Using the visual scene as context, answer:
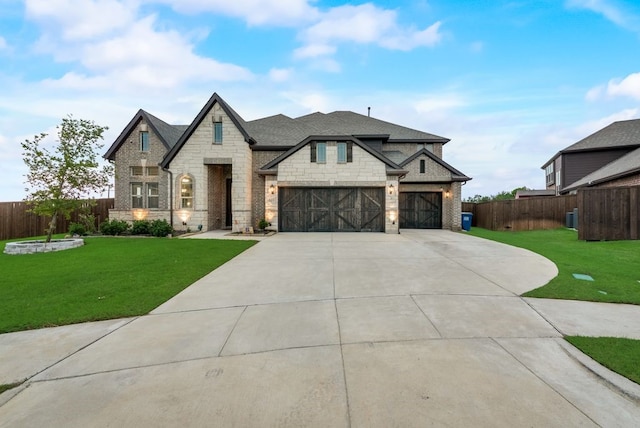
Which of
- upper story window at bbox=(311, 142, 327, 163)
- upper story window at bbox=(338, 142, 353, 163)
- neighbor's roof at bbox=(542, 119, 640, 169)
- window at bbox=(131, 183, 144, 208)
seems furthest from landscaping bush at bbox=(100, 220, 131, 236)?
neighbor's roof at bbox=(542, 119, 640, 169)

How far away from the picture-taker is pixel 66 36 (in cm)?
1232

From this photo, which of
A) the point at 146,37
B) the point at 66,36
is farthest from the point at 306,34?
the point at 66,36

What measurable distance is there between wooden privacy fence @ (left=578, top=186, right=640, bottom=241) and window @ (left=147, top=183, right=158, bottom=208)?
22.1m

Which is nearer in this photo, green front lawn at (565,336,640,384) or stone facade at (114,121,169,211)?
green front lawn at (565,336,640,384)

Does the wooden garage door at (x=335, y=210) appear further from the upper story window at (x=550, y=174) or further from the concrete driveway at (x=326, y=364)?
the upper story window at (x=550, y=174)

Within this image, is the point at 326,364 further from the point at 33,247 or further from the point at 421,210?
the point at 421,210

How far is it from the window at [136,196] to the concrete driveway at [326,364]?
15289mm

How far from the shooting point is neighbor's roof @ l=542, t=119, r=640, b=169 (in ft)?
81.0

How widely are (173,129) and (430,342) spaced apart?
22458mm

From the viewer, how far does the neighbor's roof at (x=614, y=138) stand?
81.0ft

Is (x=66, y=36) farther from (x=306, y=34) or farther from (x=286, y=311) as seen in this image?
(x=286, y=311)

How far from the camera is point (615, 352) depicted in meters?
3.02

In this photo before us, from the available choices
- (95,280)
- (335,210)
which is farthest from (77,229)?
(335,210)

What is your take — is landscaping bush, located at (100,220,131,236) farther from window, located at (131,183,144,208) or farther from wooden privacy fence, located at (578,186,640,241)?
wooden privacy fence, located at (578,186,640,241)
